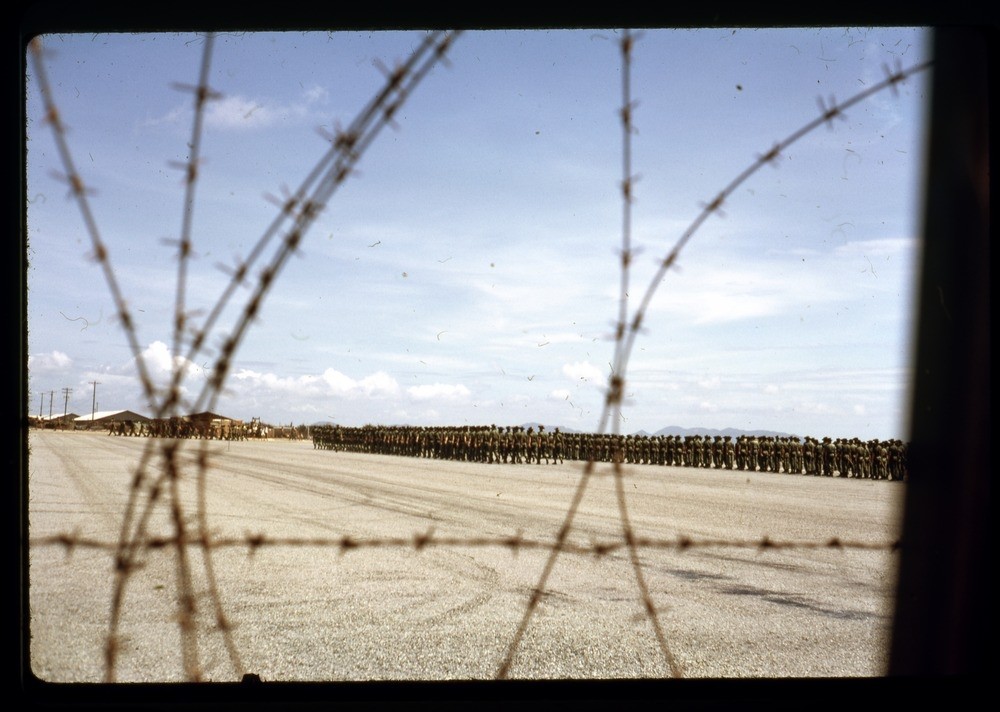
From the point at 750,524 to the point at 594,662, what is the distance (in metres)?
5.68

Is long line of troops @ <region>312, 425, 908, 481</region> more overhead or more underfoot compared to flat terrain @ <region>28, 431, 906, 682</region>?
more underfoot

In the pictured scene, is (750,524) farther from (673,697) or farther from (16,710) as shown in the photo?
(16,710)

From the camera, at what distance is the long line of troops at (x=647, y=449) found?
2008 centimetres

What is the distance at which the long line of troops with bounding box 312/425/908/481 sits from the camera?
20.1 meters

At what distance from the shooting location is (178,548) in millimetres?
1559

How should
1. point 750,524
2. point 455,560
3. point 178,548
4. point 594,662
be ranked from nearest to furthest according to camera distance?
point 178,548, point 594,662, point 455,560, point 750,524

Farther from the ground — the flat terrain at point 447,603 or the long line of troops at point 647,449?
the flat terrain at point 447,603

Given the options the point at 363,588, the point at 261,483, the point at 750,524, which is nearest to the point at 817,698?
the point at 363,588

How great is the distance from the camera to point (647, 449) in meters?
27.0

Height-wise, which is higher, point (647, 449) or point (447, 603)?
point (447, 603)

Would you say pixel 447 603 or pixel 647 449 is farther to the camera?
pixel 647 449

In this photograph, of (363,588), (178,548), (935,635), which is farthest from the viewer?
(363,588)

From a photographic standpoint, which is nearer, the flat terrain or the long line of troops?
the flat terrain

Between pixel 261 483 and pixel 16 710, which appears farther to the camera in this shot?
pixel 261 483
